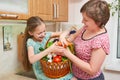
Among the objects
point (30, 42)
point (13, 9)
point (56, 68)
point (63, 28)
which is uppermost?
point (13, 9)

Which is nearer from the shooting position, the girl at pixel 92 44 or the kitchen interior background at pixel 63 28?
the girl at pixel 92 44

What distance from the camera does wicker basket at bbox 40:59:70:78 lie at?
1.07 meters

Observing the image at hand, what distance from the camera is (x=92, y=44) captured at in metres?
1.00

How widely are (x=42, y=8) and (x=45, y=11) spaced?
51 mm

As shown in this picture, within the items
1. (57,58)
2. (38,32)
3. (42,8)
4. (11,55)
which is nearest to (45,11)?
(42,8)

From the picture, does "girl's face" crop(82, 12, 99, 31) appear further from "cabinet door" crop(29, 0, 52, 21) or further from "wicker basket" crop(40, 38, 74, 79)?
"cabinet door" crop(29, 0, 52, 21)

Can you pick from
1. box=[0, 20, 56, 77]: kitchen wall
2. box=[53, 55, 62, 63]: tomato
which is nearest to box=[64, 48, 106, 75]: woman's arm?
box=[53, 55, 62, 63]: tomato

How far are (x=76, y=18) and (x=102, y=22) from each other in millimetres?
1203

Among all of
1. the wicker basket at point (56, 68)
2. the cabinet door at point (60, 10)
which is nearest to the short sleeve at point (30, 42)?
the wicker basket at point (56, 68)

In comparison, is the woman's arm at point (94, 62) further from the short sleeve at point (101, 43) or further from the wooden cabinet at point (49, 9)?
the wooden cabinet at point (49, 9)

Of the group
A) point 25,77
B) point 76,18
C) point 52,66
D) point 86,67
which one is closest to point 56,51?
point 52,66

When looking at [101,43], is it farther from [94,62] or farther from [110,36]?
[110,36]

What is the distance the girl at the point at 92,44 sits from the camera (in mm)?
975

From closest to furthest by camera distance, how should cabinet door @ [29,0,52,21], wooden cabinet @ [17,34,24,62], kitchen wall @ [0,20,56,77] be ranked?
cabinet door @ [29,0,52,21]
kitchen wall @ [0,20,56,77]
wooden cabinet @ [17,34,24,62]
